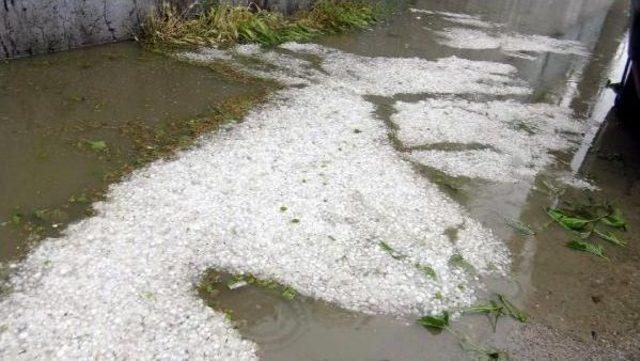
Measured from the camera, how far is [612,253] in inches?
124

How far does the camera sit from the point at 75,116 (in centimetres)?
384

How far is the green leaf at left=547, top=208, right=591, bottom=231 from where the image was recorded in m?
3.33

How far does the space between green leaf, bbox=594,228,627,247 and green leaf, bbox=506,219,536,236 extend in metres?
0.48

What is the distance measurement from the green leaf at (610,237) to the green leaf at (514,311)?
1136 millimetres

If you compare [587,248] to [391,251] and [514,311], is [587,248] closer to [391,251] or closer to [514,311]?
[514,311]

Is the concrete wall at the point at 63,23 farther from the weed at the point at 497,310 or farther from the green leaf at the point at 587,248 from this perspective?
the green leaf at the point at 587,248

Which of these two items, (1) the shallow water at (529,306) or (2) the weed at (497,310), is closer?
(1) the shallow water at (529,306)

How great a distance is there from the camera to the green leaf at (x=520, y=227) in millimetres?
3218

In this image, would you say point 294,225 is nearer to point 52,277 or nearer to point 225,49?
point 52,277

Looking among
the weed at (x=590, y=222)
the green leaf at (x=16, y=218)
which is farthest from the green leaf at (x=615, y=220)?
the green leaf at (x=16, y=218)

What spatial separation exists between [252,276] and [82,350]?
0.84 m

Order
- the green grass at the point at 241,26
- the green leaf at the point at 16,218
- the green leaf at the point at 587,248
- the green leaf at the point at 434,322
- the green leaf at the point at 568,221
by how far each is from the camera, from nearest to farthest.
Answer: the green leaf at the point at 434,322, the green leaf at the point at 16,218, the green leaf at the point at 587,248, the green leaf at the point at 568,221, the green grass at the point at 241,26

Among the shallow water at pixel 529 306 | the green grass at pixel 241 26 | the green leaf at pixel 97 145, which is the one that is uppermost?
the green grass at pixel 241 26

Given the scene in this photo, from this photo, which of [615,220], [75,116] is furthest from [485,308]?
[75,116]
